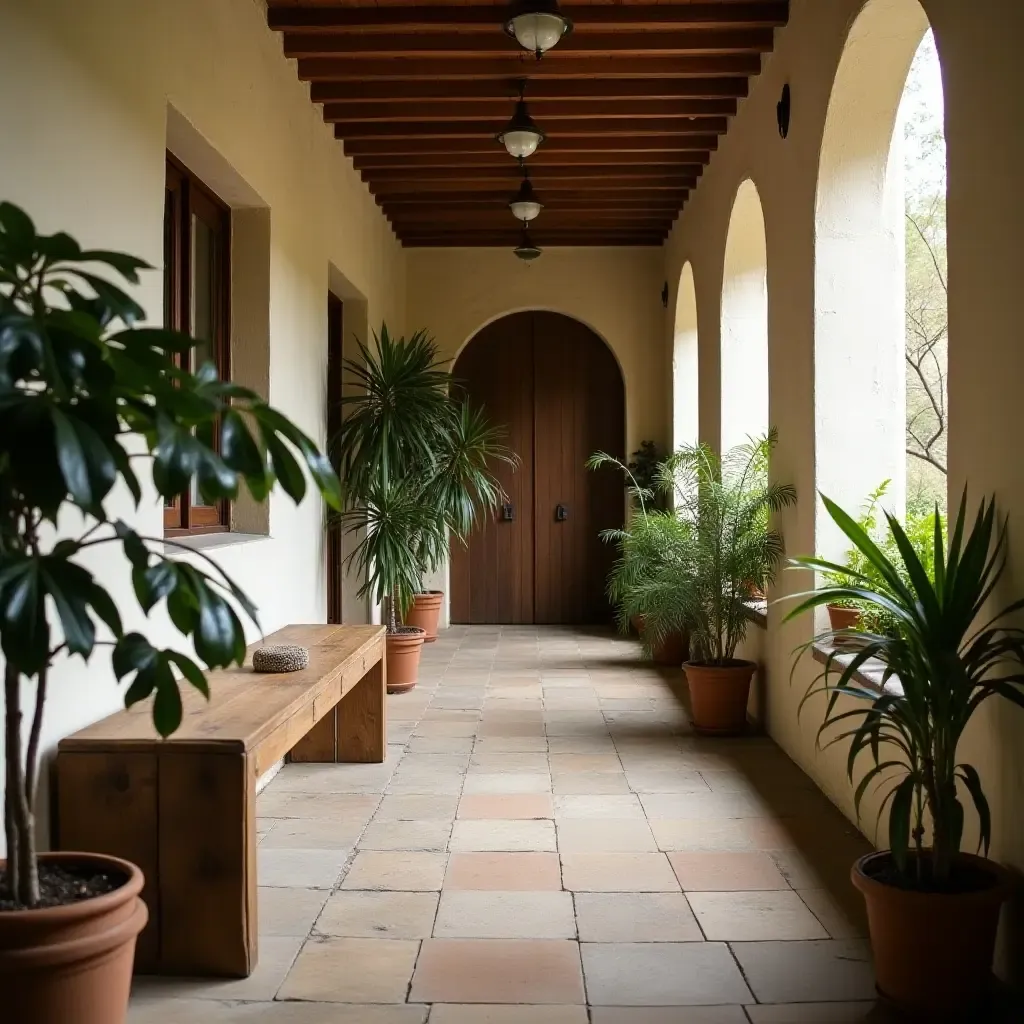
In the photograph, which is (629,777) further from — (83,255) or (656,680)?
(83,255)

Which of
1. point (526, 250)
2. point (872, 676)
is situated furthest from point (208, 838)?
point (526, 250)

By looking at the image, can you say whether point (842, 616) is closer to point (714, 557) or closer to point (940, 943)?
point (714, 557)

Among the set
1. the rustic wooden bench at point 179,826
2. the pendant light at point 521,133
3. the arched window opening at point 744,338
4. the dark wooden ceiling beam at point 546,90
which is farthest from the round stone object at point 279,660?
the arched window opening at point 744,338

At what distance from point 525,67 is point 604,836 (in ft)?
11.7

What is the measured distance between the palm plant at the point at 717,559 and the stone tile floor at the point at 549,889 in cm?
56

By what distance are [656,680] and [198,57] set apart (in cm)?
451

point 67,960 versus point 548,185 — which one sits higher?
point 548,185

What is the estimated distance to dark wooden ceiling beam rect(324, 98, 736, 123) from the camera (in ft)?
18.8

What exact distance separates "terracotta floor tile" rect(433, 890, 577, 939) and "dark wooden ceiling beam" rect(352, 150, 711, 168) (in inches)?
188

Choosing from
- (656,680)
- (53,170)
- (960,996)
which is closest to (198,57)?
(53,170)

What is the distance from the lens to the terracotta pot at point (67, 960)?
1824 millimetres

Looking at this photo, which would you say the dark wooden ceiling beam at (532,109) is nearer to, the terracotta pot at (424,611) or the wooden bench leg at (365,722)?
the wooden bench leg at (365,722)

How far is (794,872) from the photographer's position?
11.0ft

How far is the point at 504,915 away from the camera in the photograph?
9.87 ft
